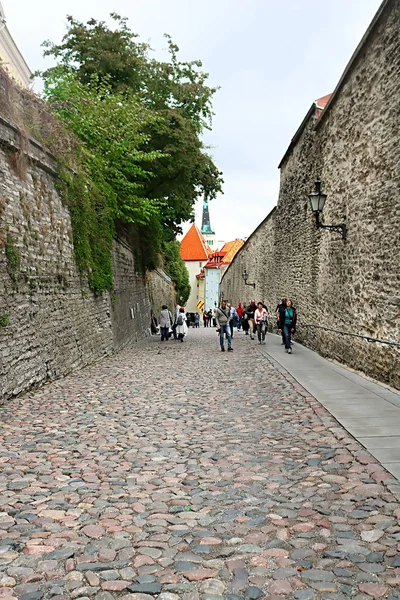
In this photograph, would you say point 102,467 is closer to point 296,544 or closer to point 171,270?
point 296,544

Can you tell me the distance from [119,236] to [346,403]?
1340cm

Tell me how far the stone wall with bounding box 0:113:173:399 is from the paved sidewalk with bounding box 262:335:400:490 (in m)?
4.71

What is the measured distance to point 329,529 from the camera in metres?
3.41

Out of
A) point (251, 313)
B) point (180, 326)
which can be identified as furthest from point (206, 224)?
point (180, 326)

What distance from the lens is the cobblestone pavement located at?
9.14 ft

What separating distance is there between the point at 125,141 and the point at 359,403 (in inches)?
446

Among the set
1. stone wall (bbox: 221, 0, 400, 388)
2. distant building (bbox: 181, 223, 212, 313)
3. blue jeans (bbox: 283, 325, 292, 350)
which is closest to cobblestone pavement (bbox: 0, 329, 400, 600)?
stone wall (bbox: 221, 0, 400, 388)

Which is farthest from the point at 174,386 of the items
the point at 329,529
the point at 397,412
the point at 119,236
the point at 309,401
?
the point at 119,236

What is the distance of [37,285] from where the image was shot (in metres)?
9.48

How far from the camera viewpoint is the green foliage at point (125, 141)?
553 inches

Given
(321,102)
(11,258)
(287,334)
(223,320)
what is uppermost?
(321,102)

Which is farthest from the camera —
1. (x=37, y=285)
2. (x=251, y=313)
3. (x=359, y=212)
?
(x=251, y=313)

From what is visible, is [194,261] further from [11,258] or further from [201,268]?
[11,258]

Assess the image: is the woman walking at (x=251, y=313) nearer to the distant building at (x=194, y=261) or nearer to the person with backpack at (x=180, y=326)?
the person with backpack at (x=180, y=326)
